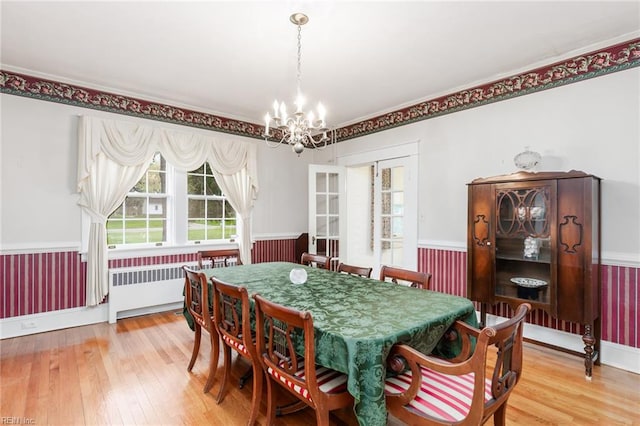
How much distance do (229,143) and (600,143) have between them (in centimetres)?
422

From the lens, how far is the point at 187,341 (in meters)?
3.20

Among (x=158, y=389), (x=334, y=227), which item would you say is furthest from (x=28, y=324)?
(x=334, y=227)

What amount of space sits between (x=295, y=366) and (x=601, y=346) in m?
2.86

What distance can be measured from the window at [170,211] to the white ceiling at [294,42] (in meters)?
1.13

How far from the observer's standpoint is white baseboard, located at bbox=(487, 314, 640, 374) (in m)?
2.61

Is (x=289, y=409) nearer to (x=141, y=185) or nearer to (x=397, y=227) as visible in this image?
(x=397, y=227)

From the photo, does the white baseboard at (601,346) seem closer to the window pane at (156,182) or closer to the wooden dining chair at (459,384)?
the wooden dining chair at (459,384)

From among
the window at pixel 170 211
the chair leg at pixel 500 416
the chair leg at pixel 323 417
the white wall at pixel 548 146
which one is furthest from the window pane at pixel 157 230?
the chair leg at pixel 500 416

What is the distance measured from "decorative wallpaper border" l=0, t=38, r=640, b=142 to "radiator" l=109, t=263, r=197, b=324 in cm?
196

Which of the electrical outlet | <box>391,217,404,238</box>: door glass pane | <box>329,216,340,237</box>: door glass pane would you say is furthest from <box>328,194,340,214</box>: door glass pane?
the electrical outlet

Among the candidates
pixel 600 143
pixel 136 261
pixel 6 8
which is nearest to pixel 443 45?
pixel 600 143

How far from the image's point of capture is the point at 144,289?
3891mm

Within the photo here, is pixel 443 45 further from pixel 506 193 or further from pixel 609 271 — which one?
pixel 609 271

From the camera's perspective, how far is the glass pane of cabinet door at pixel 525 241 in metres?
2.76
